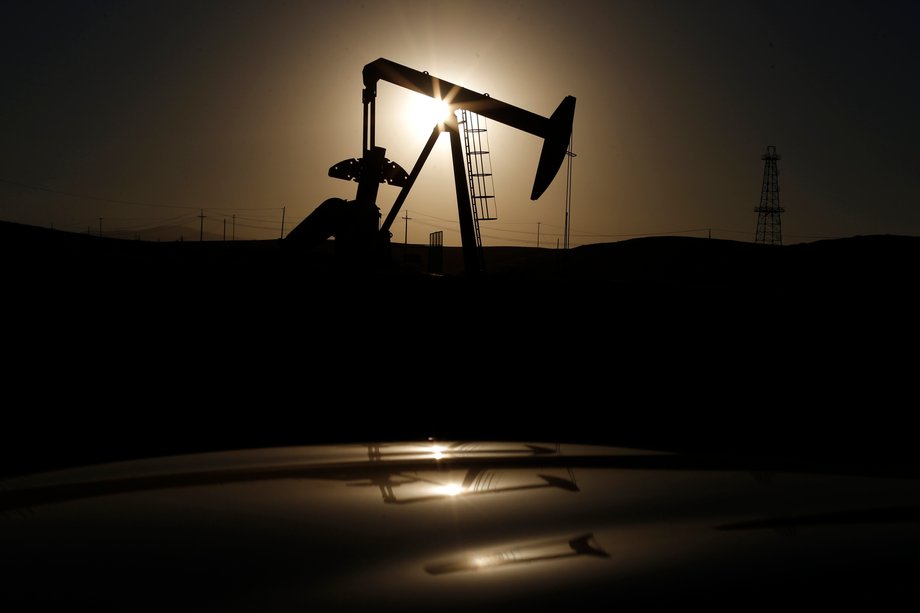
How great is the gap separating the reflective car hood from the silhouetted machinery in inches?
705

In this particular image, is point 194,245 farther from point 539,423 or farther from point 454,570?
point 454,570

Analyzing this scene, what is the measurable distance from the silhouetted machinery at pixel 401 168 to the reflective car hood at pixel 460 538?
58.8 ft

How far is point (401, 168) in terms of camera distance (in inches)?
Result: 822

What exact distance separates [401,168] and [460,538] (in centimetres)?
1998

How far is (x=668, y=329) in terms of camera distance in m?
14.6

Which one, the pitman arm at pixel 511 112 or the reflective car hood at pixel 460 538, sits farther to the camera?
the pitman arm at pixel 511 112

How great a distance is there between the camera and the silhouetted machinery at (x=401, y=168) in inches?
772

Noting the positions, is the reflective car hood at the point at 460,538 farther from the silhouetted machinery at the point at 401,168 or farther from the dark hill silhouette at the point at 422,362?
the silhouetted machinery at the point at 401,168

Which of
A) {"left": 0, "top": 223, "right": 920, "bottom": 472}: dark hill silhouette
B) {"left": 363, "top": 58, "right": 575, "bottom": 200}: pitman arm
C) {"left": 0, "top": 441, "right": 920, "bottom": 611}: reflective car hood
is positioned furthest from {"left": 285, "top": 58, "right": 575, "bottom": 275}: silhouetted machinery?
{"left": 0, "top": 441, "right": 920, "bottom": 611}: reflective car hood

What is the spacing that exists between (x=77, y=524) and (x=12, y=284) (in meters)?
11.8

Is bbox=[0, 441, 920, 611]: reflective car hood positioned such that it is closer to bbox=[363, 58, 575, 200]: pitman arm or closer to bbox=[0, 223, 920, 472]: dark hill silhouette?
bbox=[0, 223, 920, 472]: dark hill silhouette

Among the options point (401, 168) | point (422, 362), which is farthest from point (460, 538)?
point (401, 168)

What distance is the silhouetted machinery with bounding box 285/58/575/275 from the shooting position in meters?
19.6

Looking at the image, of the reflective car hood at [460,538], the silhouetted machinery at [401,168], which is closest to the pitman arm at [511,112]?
the silhouetted machinery at [401,168]
